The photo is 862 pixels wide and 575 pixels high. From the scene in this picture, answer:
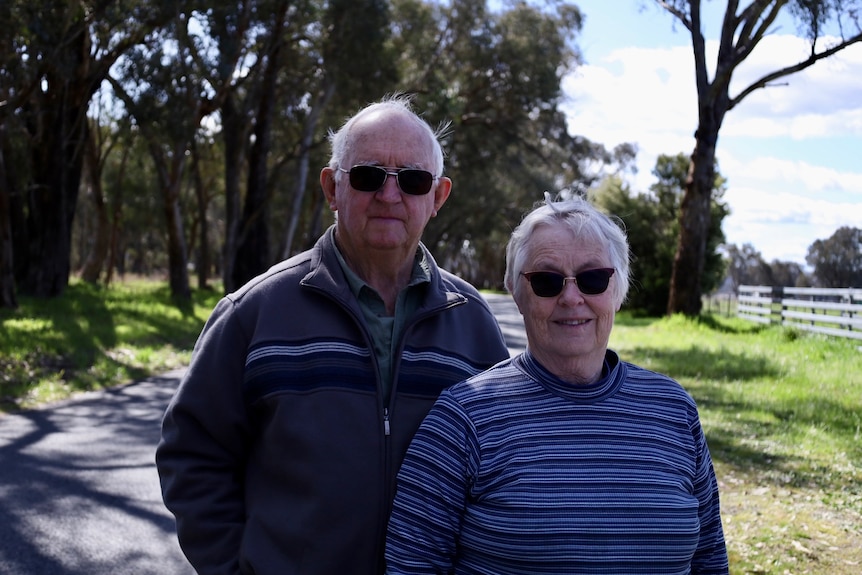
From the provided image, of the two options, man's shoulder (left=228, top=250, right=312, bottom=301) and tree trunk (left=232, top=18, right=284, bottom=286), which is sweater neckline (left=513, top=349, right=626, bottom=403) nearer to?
man's shoulder (left=228, top=250, right=312, bottom=301)

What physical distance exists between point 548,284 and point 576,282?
0.24 ft

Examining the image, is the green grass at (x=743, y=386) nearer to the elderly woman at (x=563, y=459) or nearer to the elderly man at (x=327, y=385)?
the elderly woman at (x=563, y=459)

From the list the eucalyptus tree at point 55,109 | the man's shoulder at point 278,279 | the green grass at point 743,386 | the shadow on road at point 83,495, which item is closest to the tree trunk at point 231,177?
the green grass at point 743,386

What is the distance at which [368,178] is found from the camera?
2.67 m

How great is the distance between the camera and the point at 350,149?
107 inches

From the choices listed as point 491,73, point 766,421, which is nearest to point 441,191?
point 766,421

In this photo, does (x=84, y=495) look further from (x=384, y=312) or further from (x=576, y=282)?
(x=576, y=282)

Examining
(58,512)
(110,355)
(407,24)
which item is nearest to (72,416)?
(58,512)

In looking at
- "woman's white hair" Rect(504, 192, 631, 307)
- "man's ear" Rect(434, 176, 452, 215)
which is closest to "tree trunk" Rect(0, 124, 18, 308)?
"man's ear" Rect(434, 176, 452, 215)

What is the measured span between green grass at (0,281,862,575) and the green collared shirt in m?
3.16

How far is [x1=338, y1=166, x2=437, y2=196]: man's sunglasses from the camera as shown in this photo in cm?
266

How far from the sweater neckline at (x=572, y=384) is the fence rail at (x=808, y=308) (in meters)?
13.4

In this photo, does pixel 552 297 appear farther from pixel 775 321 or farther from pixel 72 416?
pixel 775 321

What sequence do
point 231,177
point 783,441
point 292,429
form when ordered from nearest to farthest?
point 292,429 → point 783,441 → point 231,177
